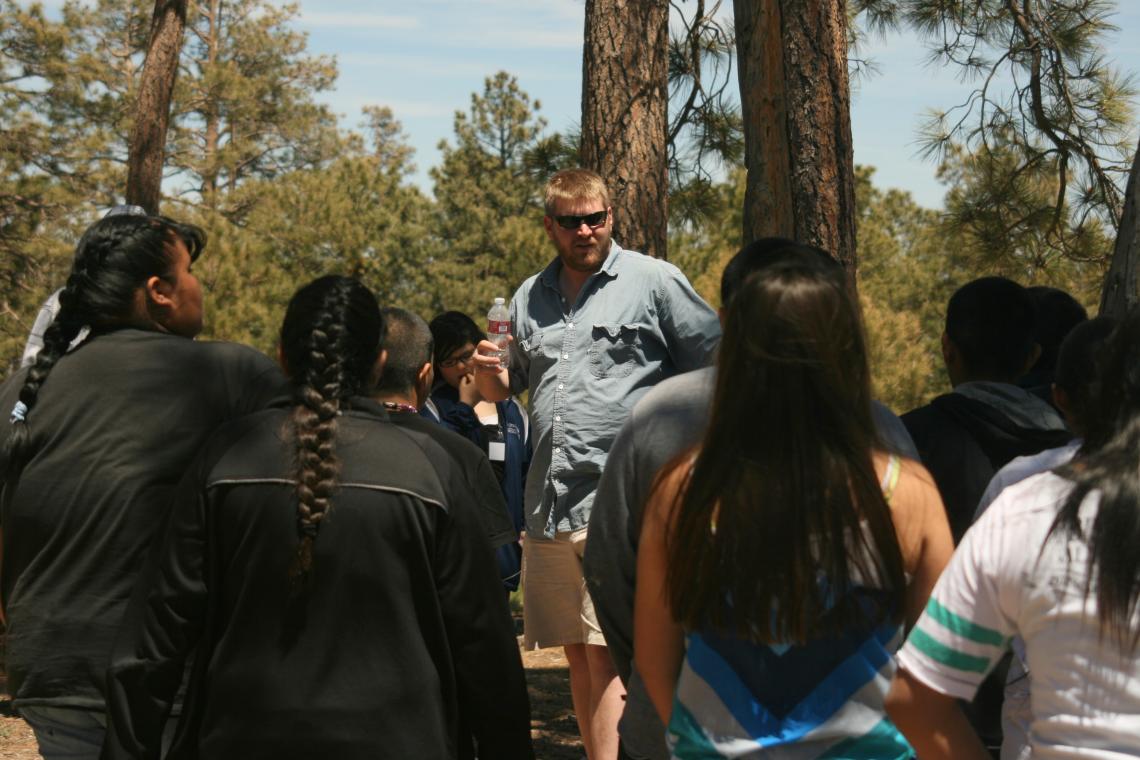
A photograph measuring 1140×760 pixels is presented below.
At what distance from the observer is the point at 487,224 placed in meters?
32.9

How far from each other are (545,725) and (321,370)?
13.4 feet

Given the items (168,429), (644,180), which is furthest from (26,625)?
(644,180)

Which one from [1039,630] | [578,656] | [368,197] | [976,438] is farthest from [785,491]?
[368,197]

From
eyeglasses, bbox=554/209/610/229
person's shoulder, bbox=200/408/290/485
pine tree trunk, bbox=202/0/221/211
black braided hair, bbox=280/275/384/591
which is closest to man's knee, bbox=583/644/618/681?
eyeglasses, bbox=554/209/610/229

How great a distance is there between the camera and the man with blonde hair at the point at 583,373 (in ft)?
14.0

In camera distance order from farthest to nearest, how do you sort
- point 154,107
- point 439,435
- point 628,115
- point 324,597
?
point 154,107 → point 628,115 → point 439,435 → point 324,597

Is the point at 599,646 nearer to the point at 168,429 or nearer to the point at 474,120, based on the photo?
the point at 168,429

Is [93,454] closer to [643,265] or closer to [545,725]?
[643,265]

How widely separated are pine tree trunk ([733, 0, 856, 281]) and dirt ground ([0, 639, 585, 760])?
91.9 inches

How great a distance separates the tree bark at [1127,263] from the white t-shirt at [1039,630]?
2905mm

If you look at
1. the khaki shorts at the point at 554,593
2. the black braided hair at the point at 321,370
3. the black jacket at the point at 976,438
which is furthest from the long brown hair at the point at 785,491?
the khaki shorts at the point at 554,593

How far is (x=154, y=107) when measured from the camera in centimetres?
1102

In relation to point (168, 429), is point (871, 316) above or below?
above

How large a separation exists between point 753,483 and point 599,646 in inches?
92.7
